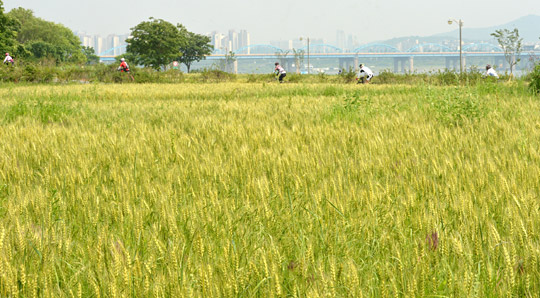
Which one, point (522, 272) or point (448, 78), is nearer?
point (522, 272)

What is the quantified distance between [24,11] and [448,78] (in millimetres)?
106607

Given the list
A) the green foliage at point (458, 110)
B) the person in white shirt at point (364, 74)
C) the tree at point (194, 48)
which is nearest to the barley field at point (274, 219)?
the green foliage at point (458, 110)

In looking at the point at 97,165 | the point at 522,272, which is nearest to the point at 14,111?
the point at 97,165

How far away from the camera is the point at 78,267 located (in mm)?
1724

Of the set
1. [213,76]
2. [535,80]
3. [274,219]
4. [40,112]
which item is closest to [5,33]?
[213,76]

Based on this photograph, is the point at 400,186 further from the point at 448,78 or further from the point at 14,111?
the point at 448,78

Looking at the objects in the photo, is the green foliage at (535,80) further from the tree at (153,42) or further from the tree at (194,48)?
the tree at (194,48)

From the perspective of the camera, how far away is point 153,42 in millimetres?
59406

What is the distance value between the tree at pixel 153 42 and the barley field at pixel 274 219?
56992 millimetres

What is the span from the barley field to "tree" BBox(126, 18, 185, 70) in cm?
5699

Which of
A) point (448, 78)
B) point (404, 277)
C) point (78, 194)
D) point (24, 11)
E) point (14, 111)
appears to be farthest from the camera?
point (24, 11)

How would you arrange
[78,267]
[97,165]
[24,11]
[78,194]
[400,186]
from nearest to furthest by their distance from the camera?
[78,267] → [78,194] → [400,186] → [97,165] → [24,11]

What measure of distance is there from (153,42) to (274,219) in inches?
2380

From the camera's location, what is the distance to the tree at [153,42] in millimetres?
59156
